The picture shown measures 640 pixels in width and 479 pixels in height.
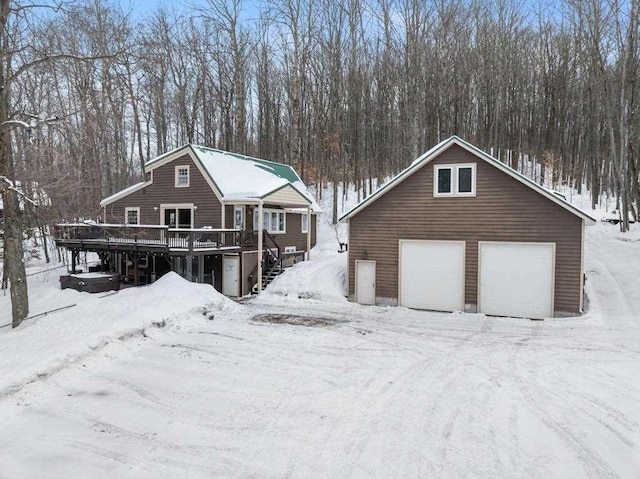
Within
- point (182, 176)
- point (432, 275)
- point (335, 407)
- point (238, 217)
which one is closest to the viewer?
point (335, 407)

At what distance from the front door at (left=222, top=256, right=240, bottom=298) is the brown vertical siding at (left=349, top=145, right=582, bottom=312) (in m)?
4.84

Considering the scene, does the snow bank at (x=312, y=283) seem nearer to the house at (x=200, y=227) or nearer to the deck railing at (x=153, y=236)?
the house at (x=200, y=227)

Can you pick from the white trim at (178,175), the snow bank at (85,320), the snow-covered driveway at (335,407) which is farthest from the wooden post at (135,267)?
the snow-covered driveway at (335,407)

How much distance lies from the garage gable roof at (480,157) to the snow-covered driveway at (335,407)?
377 centimetres

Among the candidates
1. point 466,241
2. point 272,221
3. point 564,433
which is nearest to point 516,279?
point 466,241

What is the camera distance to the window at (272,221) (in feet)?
68.6

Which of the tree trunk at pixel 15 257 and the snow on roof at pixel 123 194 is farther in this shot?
the snow on roof at pixel 123 194

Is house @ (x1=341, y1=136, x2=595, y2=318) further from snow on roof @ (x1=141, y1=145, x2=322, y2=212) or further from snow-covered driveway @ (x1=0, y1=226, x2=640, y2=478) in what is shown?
snow on roof @ (x1=141, y1=145, x2=322, y2=212)

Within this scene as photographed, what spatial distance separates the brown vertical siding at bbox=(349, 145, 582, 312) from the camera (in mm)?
13781

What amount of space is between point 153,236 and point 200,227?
2590mm

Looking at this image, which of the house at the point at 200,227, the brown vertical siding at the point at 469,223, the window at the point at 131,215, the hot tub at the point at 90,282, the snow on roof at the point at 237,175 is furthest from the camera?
the window at the point at 131,215

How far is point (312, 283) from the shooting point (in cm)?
1709

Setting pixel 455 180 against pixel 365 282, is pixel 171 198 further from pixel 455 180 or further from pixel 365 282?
pixel 455 180

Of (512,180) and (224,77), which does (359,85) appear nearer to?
(224,77)
